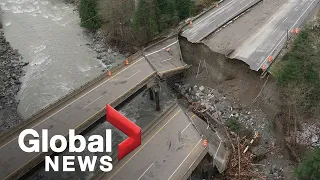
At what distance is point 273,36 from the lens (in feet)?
145

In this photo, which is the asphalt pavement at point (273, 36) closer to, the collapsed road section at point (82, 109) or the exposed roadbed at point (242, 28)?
the exposed roadbed at point (242, 28)

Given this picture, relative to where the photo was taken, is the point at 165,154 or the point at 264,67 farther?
the point at 264,67

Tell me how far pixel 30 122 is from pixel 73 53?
2371 centimetres

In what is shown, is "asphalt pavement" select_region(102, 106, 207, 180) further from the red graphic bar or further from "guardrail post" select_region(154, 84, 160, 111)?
"guardrail post" select_region(154, 84, 160, 111)

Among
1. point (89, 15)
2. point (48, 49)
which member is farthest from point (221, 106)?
point (48, 49)

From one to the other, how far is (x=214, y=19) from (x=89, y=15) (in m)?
20.1

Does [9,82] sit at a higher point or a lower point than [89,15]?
lower

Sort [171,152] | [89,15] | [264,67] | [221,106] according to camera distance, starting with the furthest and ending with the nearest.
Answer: [89,15], [221,106], [264,67], [171,152]

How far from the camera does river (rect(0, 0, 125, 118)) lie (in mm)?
46719

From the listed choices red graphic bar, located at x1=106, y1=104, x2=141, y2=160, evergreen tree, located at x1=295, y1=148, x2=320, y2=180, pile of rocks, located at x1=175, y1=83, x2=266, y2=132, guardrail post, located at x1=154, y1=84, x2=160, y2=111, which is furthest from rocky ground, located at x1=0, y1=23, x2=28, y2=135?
evergreen tree, located at x1=295, y1=148, x2=320, y2=180

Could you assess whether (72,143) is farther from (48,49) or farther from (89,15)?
(89,15)

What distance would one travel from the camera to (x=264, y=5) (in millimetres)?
53156

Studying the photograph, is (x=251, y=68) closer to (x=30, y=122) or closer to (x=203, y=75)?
(x=203, y=75)

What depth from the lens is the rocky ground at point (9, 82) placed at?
41719mm
